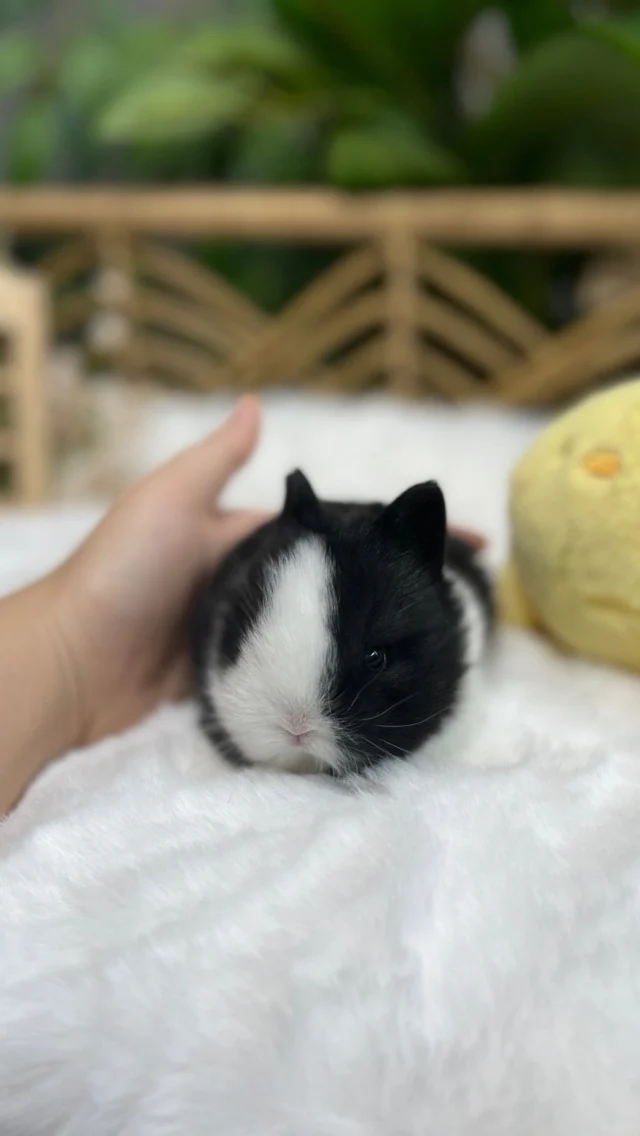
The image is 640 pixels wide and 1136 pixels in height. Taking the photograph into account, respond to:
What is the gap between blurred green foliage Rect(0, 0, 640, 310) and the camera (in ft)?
5.97

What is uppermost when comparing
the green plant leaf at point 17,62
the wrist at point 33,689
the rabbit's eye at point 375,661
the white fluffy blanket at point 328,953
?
the green plant leaf at point 17,62

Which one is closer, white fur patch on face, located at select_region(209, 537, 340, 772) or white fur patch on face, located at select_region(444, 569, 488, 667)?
white fur patch on face, located at select_region(209, 537, 340, 772)

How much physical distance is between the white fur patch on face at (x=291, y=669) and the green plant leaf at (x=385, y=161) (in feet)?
4.53

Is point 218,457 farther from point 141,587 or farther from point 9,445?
point 9,445

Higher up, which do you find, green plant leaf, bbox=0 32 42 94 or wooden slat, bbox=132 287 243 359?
green plant leaf, bbox=0 32 42 94

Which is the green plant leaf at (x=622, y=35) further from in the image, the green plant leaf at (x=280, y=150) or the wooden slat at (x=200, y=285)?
the wooden slat at (x=200, y=285)

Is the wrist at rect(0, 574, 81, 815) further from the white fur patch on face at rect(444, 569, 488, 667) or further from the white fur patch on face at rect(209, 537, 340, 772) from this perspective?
the white fur patch on face at rect(444, 569, 488, 667)

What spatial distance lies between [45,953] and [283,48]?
2.06m

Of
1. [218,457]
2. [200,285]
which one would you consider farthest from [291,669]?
[200,285]

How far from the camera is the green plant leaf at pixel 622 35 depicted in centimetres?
152

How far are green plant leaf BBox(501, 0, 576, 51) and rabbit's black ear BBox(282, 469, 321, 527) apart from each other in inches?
60.0

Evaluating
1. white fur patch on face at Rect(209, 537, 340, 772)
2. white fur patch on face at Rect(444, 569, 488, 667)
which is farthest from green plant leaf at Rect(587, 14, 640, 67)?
white fur patch on face at Rect(209, 537, 340, 772)

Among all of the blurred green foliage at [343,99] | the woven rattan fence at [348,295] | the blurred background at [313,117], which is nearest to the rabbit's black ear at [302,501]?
the woven rattan fence at [348,295]

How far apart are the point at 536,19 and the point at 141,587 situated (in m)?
1.63
